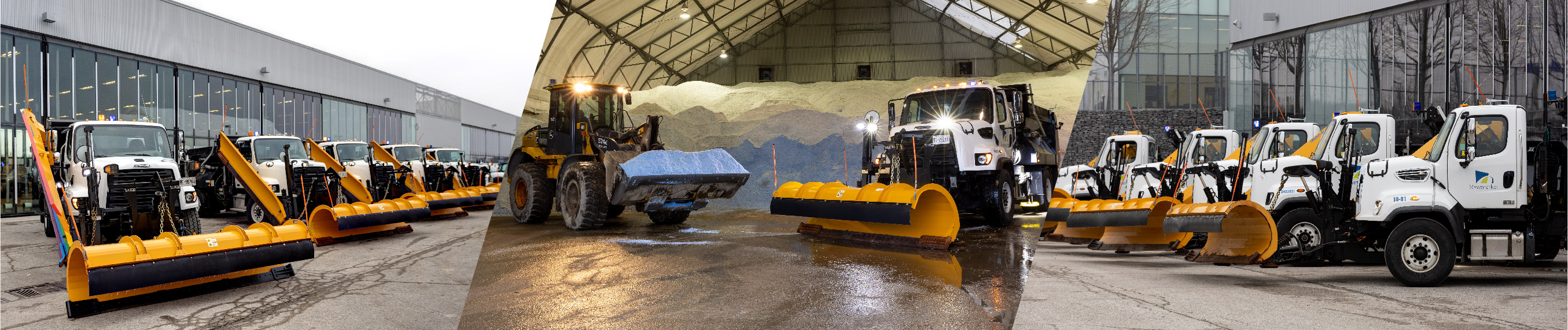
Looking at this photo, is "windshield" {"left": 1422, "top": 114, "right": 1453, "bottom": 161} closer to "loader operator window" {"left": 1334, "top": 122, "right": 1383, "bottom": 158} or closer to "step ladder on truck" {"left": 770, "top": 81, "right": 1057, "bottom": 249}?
"loader operator window" {"left": 1334, "top": 122, "right": 1383, "bottom": 158}

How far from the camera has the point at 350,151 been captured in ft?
43.0

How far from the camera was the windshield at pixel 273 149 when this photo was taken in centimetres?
1373

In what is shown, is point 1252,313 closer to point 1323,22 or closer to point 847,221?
point 1323,22

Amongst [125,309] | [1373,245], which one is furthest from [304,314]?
[1373,245]

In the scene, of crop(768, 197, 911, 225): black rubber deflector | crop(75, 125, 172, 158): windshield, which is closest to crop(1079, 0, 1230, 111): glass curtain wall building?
crop(768, 197, 911, 225): black rubber deflector

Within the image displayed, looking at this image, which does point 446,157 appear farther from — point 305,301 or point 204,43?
point 305,301

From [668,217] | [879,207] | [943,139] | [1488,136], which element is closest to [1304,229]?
[1488,136]

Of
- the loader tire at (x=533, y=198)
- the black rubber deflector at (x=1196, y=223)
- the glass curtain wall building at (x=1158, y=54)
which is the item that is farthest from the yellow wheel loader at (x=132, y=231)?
the black rubber deflector at (x=1196, y=223)

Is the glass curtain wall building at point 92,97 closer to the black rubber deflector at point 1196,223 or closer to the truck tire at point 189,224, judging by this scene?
the truck tire at point 189,224

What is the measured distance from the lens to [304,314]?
5637 mm

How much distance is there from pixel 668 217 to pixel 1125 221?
628 cm

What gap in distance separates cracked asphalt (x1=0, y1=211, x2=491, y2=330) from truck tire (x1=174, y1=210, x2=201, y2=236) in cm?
118

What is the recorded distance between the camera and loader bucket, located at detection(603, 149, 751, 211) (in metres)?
5.08

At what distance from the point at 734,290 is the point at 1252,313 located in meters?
3.36
